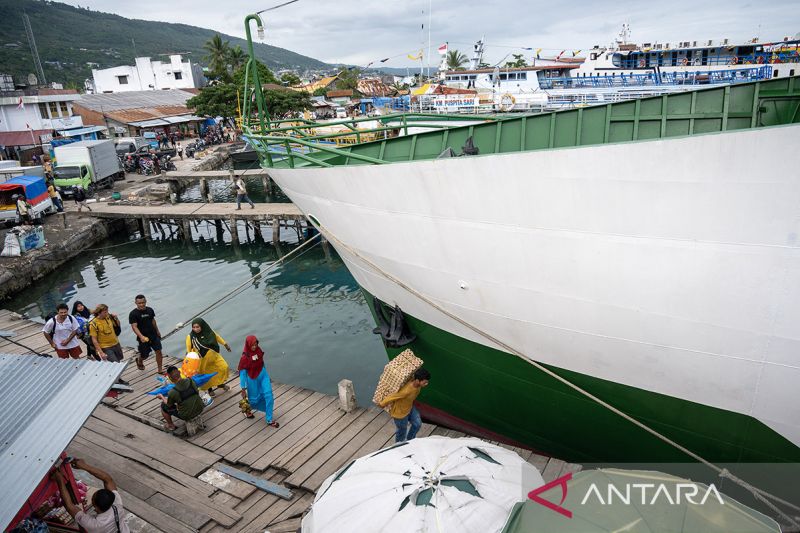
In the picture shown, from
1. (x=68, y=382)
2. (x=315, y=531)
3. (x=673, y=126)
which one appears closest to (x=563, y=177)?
(x=673, y=126)

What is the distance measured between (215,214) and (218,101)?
2499cm

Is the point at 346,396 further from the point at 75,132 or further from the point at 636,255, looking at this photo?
the point at 75,132

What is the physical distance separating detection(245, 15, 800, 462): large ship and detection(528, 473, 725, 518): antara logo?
5.23 feet

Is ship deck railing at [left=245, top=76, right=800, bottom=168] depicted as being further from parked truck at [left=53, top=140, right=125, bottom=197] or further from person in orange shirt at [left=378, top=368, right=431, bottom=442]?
parked truck at [left=53, top=140, right=125, bottom=197]

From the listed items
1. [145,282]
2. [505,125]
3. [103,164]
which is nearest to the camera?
[505,125]

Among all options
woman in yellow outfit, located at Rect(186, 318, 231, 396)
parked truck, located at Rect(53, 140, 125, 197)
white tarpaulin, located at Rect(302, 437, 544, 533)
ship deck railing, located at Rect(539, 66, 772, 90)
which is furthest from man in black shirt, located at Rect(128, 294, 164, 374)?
ship deck railing, located at Rect(539, 66, 772, 90)

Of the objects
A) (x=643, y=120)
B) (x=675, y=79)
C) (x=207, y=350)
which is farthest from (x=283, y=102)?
(x=643, y=120)

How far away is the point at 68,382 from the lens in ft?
15.7

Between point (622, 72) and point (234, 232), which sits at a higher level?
point (622, 72)

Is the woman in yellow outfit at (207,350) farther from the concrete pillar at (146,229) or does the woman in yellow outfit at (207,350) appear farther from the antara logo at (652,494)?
the concrete pillar at (146,229)

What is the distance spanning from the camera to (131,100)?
180 ft

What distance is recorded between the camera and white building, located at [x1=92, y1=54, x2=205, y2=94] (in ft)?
233

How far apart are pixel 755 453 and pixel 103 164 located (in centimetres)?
3366

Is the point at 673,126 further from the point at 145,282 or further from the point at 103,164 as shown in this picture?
the point at 103,164
